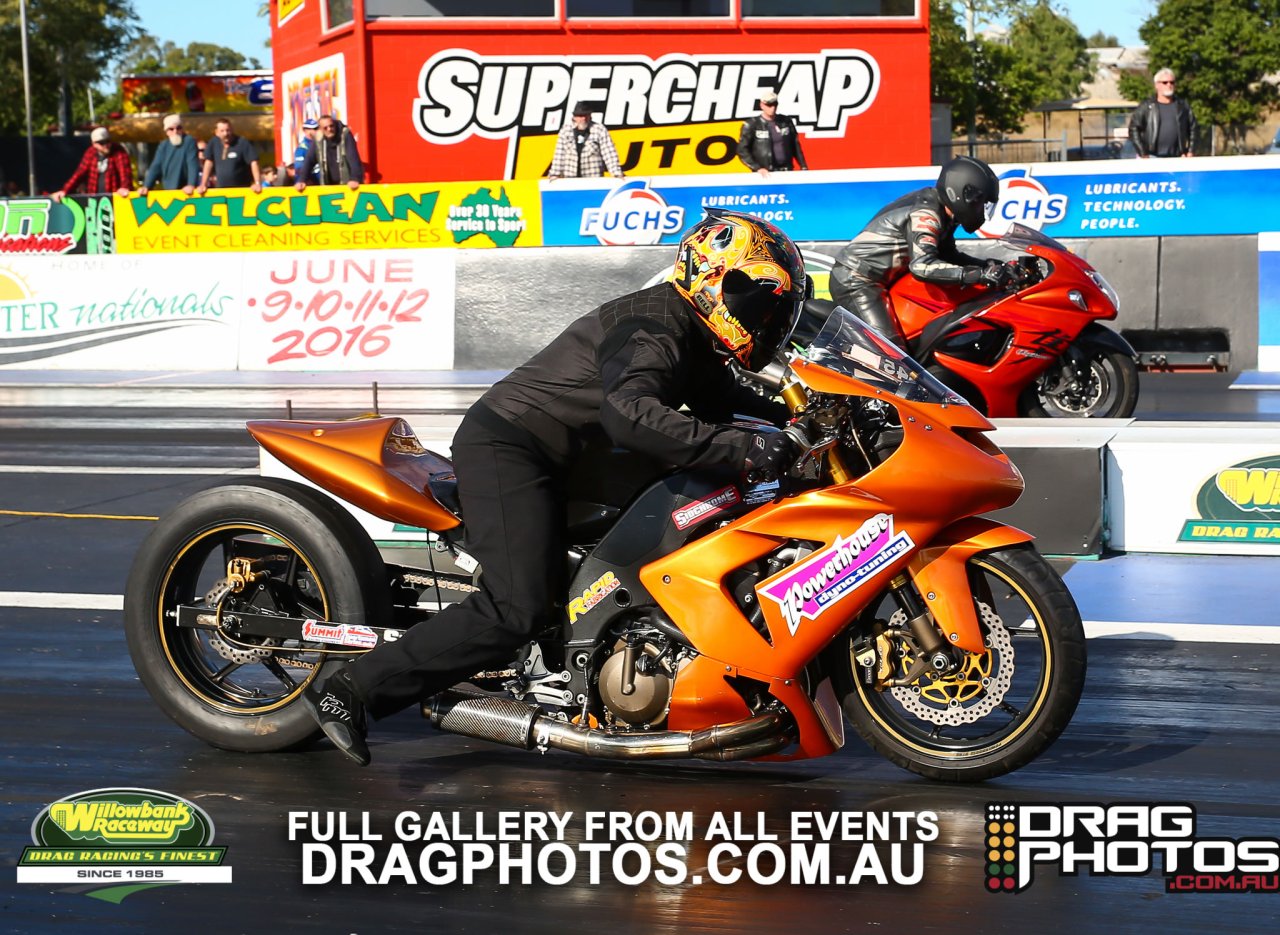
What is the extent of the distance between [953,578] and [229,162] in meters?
17.5

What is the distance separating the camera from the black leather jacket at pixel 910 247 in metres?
9.88

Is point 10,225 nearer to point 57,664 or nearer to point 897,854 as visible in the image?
point 57,664

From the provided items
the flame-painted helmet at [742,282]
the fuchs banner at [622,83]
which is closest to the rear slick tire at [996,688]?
the flame-painted helmet at [742,282]

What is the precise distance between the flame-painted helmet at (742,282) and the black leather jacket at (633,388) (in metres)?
0.10

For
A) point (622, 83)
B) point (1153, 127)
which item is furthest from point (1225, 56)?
point (1153, 127)

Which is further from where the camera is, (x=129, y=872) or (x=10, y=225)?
(x=10, y=225)

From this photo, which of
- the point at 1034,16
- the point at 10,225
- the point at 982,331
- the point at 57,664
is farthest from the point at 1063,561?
the point at 1034,16

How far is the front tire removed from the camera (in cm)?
1072

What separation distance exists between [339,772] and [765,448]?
182 cm

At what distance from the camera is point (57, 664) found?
641 cm

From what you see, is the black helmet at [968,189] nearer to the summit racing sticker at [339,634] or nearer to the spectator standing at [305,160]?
the summit racing sticker at [339,634]

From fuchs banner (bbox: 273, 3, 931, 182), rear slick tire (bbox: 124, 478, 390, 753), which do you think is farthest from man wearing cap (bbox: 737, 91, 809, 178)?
rear slick tire (bbox: 124, 478, 390, 753)

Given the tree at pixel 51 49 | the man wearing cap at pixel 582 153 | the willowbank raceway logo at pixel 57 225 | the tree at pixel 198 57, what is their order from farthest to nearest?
the tree at pixel 198 57, the tree at pixel 51 49, the man wearing cap at pixel 582 153, the willowbank raceway logo at pixel 57 225

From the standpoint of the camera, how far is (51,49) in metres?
70.2
